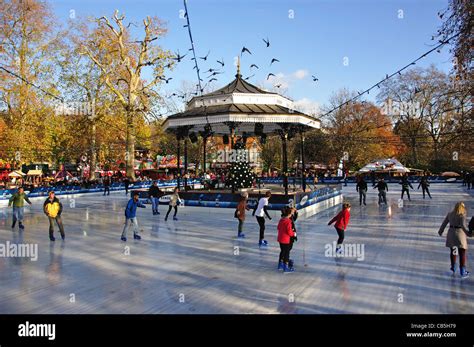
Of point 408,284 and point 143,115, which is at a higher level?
point 143,115

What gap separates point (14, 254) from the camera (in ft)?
33.6

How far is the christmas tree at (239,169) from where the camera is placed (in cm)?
2127

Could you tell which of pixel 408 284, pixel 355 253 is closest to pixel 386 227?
pixel 355 253

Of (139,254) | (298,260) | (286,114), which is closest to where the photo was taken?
(298,260)

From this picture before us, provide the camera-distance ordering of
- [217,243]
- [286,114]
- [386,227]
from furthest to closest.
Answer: [286,114]
[386,227]
[217,243]

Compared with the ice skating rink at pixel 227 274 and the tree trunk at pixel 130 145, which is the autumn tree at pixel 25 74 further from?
the ice skating rink at pixel 227 274

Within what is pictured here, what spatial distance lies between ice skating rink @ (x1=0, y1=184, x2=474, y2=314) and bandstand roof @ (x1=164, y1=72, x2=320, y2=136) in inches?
266

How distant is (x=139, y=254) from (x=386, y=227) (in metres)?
8.27

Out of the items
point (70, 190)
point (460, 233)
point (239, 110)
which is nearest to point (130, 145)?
point (70, 190)

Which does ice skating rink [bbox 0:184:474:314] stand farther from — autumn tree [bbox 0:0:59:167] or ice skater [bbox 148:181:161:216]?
autumn tree [bbox 0:0:59:167]

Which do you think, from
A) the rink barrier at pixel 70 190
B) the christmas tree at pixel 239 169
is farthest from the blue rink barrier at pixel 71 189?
the christmas tree at pixel 239 169

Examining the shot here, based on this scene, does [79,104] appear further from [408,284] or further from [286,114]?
[408,284]

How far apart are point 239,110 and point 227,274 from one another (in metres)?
12.2

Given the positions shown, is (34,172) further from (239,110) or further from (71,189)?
(239,110)
